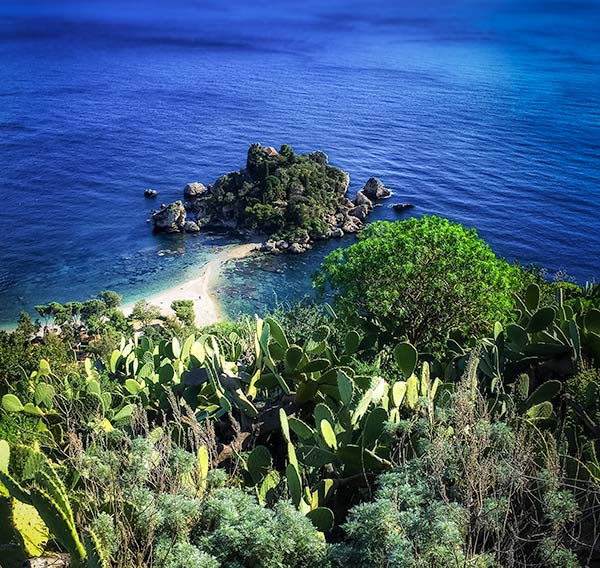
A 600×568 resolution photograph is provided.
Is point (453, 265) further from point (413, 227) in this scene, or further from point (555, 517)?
point (555, 517)

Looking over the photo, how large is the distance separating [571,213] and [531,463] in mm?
70118

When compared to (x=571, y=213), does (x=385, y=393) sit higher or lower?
higher

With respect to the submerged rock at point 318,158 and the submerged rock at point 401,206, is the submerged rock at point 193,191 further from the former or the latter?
the submerged rock at point 401,206

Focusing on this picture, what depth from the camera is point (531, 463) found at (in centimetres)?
723

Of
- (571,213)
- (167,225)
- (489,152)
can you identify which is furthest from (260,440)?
(489,152)

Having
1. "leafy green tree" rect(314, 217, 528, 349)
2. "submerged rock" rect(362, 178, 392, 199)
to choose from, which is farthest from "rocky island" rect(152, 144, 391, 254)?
"leafy green tree" rect(314, 217, 528, 349)

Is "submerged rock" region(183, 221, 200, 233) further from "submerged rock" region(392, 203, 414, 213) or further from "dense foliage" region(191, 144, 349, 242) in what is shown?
"submerged rock" region(392, 203, 414, 213)

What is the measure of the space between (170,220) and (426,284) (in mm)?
49782

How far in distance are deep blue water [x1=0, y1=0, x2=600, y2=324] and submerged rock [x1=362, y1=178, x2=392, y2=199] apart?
6.79 feet

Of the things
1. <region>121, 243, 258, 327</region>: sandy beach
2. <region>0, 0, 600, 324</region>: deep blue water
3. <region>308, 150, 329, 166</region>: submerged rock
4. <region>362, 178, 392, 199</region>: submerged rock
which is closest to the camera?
<region>121, 243, 258, 327</region>: sandy beach

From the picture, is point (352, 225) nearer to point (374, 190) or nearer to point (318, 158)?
point (374, 190)

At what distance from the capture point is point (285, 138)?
334 ft

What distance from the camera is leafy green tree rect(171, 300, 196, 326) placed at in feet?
147

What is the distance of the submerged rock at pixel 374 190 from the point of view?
74938 mm
